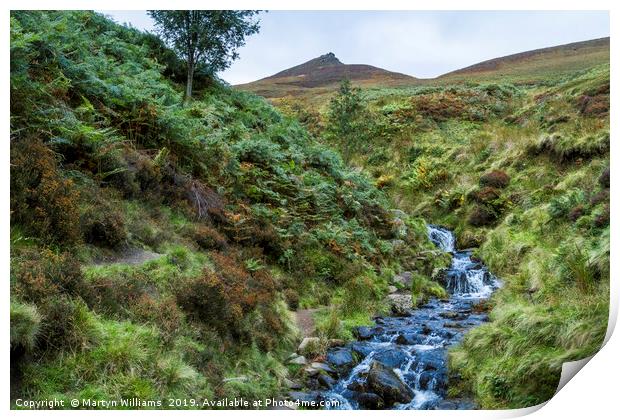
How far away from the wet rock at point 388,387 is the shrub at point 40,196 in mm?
3944

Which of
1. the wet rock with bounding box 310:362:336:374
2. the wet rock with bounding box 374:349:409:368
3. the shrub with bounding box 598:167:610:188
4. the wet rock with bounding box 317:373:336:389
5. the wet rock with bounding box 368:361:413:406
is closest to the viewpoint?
the wet rock with bounding box 368:361:413:406

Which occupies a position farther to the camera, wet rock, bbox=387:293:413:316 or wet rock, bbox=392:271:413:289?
wet rock, bbox=392:271:413:289

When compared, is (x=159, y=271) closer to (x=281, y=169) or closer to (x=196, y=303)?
(x=196, y=303)

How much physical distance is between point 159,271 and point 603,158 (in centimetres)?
1252

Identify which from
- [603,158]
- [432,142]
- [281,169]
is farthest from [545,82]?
[281,169]

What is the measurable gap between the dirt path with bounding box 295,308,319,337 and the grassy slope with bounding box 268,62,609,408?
87.2 inches

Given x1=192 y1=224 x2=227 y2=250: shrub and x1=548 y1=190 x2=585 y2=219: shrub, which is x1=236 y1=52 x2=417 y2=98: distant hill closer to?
x1=192 y1=224 x2=227 y2=250: shrub

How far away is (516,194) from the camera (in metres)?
15.9

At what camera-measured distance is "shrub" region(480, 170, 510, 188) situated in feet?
56.0

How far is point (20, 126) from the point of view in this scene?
5.70 meters

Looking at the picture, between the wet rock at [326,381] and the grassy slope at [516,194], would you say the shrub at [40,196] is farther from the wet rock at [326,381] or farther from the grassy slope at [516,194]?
the grassy slope at [516,194]

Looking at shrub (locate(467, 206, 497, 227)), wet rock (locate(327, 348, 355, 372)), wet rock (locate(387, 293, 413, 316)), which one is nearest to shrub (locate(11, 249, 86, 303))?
wet rock (locate(327, 348, 355, 372))

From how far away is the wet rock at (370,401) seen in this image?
5597 millimetres

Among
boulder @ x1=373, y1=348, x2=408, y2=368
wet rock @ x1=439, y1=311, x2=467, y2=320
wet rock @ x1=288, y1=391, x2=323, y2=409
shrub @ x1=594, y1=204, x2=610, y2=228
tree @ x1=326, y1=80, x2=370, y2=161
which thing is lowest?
wet rock @ x1=439, y1=311, x2=467, y2=320
